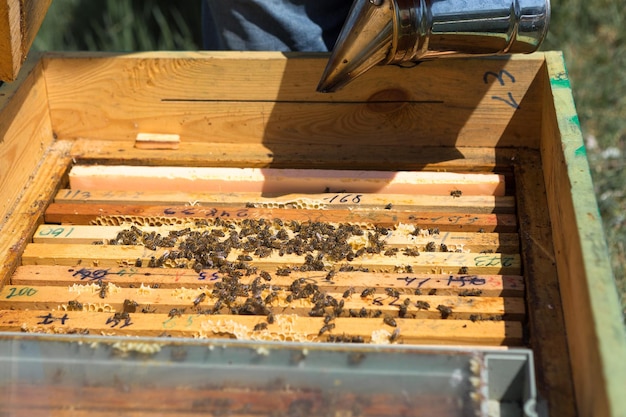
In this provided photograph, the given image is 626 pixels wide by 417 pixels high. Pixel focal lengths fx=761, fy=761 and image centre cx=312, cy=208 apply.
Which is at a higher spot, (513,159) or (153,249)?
(513,159)

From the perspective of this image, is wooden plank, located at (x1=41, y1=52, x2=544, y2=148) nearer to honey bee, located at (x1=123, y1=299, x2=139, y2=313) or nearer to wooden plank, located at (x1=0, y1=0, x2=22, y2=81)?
wooden plank, located at (x1=0, y1=0, x2=22, y2=81)

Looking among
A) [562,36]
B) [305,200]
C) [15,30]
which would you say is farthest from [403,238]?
[562,36]

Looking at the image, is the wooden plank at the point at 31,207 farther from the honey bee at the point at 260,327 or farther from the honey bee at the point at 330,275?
the honey bee at the point at 330,275

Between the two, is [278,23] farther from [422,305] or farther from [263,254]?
[422,305]

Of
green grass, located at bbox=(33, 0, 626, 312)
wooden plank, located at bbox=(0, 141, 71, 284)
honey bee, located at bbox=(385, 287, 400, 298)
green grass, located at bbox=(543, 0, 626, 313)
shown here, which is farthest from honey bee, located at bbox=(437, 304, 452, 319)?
green grass, located at bbox=(33, 0, 626, 312)

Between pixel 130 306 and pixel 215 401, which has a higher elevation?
pixel 130 306

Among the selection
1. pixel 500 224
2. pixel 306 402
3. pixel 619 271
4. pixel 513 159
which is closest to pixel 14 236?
Result: pixel 306 402

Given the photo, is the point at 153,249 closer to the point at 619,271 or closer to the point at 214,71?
the point at 214,71
